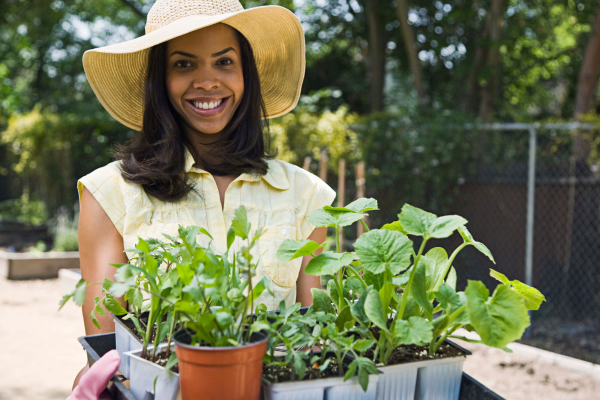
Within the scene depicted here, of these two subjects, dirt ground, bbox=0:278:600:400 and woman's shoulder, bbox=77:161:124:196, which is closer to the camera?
woman's shoulder, bbox=77:161:124:196

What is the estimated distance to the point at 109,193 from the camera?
4.50ft

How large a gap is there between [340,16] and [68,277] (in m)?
5.09

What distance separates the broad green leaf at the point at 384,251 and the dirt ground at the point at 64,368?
9.74 ft

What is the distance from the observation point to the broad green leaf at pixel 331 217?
2.60 ft

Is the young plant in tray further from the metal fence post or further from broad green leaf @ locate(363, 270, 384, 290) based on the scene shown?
the metal fence post

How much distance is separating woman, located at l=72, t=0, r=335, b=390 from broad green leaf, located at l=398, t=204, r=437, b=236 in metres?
0.71

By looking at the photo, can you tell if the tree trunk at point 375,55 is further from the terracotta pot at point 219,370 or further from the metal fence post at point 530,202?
the terracotta pot at point 219,370

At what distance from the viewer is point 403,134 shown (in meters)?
5.16

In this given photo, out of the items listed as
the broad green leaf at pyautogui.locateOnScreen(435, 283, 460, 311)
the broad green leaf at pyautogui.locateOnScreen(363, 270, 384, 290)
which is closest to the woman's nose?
the broad green leaf at pyautogui.locateOnScreen(363, 270, 384, 290)

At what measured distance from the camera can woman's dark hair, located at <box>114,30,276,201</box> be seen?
55.1 inches

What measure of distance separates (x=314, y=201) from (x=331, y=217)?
2.56 ft

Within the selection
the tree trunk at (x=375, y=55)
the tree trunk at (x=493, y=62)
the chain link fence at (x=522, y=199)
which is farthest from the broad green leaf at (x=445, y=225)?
the tree trunk at (x=375, y=55)

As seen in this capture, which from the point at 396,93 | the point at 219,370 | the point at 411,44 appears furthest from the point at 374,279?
the point at 396,93

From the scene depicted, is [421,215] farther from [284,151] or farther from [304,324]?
[284,151]
